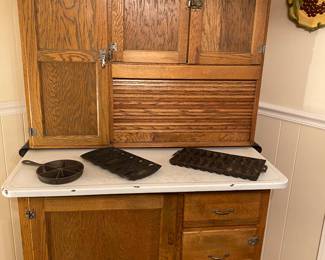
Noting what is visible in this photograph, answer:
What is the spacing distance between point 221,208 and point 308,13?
3.25 ft

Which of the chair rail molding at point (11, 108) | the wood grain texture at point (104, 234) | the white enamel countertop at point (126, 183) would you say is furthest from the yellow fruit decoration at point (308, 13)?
the chair rail molding at point (11, 108)

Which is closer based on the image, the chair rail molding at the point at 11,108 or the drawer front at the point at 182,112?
the drawer front at the point at 182,112

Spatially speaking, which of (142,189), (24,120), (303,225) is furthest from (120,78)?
(303,225)

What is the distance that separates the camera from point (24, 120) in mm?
1608

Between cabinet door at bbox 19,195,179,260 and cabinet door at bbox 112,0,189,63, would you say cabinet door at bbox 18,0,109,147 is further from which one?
cabinet door at bbox 19,195,179,260

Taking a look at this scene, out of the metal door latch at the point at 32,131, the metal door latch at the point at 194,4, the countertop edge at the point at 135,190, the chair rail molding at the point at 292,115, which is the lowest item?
the countertop edge at the point at 135,190

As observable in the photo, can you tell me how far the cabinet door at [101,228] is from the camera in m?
1.17

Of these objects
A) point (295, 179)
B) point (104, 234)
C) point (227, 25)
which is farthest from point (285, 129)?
point (104, 234)

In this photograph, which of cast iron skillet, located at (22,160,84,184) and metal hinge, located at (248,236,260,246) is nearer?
cast iron skillet, located at (22,160,84,184)

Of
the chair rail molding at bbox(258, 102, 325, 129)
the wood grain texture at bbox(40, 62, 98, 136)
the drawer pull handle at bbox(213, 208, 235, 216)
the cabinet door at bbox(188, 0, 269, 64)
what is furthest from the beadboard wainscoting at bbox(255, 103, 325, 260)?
the wood grain texture at bbox(40, 62, 98, 136)

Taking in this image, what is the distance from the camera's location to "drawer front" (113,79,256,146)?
1375 mm

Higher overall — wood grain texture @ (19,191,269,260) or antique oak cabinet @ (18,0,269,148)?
antique oak cabinet @ (18,0,269,148)

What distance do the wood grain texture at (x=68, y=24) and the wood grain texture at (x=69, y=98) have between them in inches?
3.2

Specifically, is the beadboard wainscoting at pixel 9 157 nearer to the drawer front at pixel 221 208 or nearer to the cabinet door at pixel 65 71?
the cabinet door at pixel 65 71
